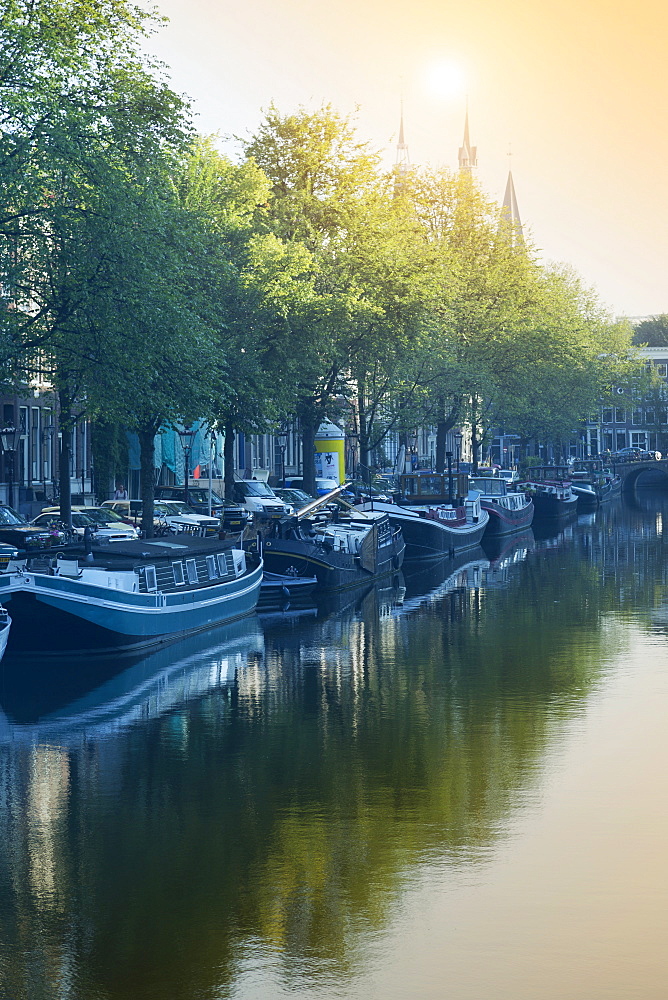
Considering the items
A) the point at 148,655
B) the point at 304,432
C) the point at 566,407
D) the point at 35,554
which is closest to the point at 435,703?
the point at 148,655

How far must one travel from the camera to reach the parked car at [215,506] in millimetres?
47625

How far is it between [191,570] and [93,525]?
38.7ft

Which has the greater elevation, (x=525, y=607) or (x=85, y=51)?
(x=85, y=51)

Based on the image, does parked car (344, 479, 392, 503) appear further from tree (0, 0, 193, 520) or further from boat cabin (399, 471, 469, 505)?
tree (0, 0, 193, 520)

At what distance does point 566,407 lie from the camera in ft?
357

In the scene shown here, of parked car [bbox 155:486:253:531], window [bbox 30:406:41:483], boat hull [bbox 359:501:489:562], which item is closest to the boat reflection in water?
parked car [bbox 155:486:253:531]

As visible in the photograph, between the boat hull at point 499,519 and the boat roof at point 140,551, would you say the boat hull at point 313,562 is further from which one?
the boat hull at point 499,519

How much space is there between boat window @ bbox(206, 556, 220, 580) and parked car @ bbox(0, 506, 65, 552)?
539 centimetres

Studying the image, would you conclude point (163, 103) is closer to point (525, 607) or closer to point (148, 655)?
point (148, 655)

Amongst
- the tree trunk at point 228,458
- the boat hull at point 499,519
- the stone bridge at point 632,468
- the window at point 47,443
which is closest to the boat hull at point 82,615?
the tree trunk at point 228,458

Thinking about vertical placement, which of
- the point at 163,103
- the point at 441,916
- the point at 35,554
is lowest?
the point at 441,916

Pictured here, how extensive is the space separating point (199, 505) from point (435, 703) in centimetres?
4034

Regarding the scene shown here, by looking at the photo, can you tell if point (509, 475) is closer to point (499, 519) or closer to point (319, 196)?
point (499, 519)

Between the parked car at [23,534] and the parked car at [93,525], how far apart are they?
84 cm
